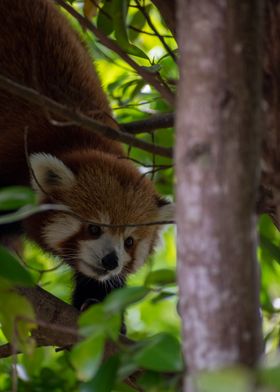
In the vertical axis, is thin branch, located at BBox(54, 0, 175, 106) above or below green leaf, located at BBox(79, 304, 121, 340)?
above

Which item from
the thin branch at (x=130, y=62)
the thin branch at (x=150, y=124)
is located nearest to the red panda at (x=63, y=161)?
the thin branch at (x=150, y=124)

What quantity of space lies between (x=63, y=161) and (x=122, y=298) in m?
2.59

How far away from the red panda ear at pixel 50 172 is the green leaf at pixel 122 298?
2.24m

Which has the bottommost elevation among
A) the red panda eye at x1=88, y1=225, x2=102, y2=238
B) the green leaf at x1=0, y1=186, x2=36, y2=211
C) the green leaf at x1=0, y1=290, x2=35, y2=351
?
the red panda eye at x1=88, y1=225, x2=102, y2=238

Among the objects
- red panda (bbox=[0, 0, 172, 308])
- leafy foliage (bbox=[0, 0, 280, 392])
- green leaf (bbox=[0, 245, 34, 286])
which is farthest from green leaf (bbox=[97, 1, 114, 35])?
green leaf (bbox=[0, 245, 34, 286])

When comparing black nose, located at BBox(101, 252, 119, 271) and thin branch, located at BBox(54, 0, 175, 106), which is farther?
black nose, located at BBox(101, 252, 119, 271)

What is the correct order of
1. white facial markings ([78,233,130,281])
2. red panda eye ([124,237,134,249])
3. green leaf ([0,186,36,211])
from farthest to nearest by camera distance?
red panda eye ([124,237,134,249]) < white facial markings ([78,233,130,281]) < green leaf ([0,186,36,211])

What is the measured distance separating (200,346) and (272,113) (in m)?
0.75

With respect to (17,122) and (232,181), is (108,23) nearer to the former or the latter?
(17,122)

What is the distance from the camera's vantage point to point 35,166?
156 inches

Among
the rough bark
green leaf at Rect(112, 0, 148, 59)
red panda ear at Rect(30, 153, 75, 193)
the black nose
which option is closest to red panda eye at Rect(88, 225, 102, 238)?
the black nose

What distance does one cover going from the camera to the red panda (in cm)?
407

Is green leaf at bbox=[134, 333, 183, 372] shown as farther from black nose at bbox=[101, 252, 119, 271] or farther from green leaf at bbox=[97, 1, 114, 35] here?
black nose at bbox=[101, 252, 119, 271]

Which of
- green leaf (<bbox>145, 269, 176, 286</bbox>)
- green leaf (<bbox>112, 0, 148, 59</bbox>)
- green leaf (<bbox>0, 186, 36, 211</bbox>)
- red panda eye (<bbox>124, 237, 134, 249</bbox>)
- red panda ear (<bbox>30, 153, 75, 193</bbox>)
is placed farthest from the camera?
red panda eye (<bbox>124, 237, 134, 249</bbox>)
